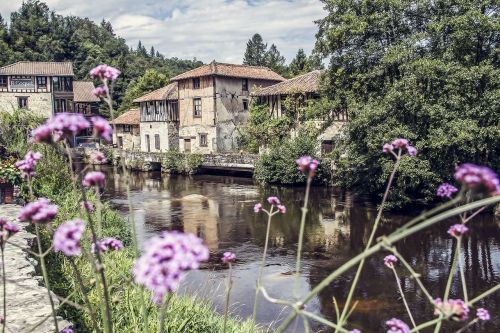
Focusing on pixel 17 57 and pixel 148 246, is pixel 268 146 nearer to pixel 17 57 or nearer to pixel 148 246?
pixel 148 246

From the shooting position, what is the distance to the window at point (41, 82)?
1892 inches

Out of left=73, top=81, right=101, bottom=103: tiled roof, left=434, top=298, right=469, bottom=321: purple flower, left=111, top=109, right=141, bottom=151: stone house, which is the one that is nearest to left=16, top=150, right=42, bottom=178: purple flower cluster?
left=434, top=298, right=469, bottom=321: purple flower

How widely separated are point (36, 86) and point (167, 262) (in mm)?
51419

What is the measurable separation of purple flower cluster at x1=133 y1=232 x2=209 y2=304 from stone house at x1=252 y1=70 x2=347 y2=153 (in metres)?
28.1

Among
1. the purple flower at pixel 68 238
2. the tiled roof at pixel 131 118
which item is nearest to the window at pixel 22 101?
the tiled roof at pixel 131 118

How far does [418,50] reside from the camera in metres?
21.7

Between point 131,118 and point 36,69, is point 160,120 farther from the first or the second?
point 36,69

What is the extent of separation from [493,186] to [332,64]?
23.9 meters

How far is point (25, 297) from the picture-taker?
607cm

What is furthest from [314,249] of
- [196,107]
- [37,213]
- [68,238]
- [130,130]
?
[130,130]

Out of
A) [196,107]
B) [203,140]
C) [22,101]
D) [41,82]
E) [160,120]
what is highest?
[41,82]

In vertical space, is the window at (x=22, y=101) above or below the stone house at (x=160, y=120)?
above

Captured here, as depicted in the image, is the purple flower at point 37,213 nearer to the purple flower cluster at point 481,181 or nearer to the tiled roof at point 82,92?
the purple flower cluster at point 481,181

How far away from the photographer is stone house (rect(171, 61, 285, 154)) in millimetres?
40719
